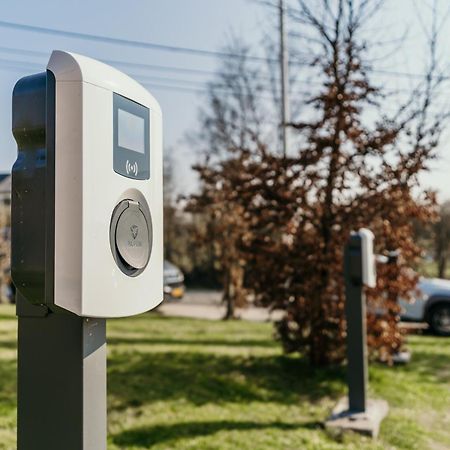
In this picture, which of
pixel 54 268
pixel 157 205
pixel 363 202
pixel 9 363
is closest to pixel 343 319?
pixel 363 202

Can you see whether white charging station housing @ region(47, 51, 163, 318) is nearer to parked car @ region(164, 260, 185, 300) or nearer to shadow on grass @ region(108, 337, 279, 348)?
shadow on grass @ region(108, 337, 279, 348)

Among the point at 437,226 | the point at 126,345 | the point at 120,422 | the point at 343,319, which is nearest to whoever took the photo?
the point at 120,422

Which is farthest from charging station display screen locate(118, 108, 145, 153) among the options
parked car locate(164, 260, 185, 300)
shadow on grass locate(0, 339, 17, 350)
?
parked car locate(164, 260, 185, 300)

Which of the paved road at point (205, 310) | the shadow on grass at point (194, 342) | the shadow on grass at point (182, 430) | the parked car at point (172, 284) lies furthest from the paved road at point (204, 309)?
the shadow on grass at point (182, 430)

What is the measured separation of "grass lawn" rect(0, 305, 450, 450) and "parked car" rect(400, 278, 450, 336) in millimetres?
2772

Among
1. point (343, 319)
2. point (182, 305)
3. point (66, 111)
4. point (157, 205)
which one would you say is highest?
point (66, 111)

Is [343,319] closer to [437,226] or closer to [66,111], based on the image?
[66,111]

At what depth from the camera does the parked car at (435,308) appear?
9789 millimetres

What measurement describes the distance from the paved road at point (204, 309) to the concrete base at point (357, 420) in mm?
6829

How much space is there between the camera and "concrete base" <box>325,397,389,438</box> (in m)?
4.00

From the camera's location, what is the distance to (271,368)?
584cm

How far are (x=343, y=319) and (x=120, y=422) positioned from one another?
2.63 meters

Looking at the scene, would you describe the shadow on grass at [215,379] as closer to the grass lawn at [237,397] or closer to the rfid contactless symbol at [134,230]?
the grass lawn at [237,397]

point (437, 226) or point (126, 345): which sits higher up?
point (437, 226)
